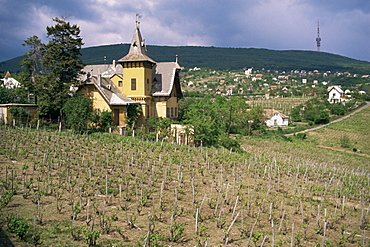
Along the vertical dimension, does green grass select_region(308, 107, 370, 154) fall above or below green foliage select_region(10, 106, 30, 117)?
below

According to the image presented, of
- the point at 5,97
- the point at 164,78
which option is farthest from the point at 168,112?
the point at 5,97

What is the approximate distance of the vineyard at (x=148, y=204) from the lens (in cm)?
982

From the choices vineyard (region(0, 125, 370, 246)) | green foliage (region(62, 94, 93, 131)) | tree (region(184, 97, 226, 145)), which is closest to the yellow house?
green foliage (region(62, 94, 93, 131))

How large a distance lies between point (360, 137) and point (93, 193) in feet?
222

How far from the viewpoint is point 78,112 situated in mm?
28250

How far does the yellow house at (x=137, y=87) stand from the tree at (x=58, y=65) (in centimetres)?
203

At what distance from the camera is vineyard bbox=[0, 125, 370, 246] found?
9820 millimetres

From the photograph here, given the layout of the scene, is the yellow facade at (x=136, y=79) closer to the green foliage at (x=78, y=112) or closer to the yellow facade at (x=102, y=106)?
the yellow facade at (x=102, y=106)

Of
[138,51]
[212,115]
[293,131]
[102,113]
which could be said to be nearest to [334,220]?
[212,115]

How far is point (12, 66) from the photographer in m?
194

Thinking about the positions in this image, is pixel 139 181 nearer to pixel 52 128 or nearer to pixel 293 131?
pixel 52 128

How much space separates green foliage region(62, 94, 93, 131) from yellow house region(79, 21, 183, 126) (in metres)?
2.52

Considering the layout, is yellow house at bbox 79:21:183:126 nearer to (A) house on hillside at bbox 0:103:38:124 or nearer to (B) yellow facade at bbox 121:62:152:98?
(B) yellow facade at bbox 121:62:152:98

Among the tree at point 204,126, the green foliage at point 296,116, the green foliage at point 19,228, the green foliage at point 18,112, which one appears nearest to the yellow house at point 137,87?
the tree at point 204,126
